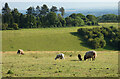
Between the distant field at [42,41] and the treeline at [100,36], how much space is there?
1.75 metres

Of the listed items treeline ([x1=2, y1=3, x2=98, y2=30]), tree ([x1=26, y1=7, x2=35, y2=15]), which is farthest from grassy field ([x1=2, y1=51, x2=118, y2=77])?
tree ([x1=26, y1=7, x2=35, y2=15])

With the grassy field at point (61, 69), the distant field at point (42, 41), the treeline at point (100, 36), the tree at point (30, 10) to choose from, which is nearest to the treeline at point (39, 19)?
the tree at point (30, 10)

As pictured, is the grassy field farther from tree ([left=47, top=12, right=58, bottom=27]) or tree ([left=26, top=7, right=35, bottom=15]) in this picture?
tree ([left=26, top=7, right=35, bottom=15])

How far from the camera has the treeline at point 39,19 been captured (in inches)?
2868

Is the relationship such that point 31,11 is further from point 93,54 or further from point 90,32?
point 93,54

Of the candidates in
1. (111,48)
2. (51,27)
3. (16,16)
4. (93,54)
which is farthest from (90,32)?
(93,54)

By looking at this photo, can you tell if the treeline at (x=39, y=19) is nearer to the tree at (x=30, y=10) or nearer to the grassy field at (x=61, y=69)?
the tree at (x=30, y=10)

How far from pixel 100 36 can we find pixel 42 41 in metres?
18.2

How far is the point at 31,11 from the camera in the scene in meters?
84.2

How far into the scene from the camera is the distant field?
55.1m

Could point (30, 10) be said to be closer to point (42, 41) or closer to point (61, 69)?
point (42, 41)

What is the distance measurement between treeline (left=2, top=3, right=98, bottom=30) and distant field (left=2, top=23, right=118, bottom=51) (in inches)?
288

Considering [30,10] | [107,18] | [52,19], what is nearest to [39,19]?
[52,19]

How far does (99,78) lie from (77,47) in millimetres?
47559
